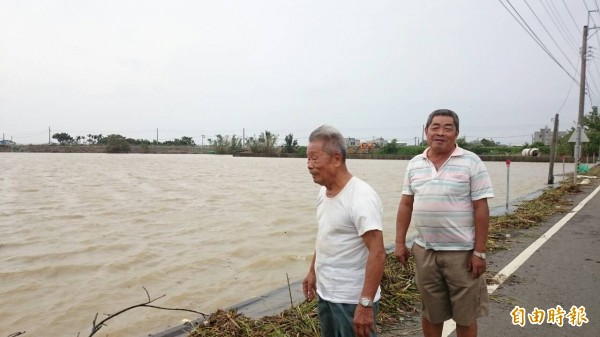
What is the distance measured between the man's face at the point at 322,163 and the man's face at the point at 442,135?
0.88 metres

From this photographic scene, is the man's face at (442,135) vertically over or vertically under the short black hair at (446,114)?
under

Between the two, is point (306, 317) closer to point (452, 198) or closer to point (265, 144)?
point (452, 198)

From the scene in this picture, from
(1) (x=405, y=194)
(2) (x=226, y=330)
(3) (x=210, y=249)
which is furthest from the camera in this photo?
(3) (x=210, y=249)

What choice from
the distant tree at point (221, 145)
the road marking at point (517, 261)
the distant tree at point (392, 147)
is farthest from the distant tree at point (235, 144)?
the road marking at point (517, 261)

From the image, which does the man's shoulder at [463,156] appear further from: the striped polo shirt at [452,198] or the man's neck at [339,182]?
the man's neck at [339,182]

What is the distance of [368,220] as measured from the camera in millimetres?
2037

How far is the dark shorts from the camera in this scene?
7.18 ft

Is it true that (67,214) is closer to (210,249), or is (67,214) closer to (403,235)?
(210,249)

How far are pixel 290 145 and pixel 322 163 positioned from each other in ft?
255

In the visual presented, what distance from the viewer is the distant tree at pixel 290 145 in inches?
3105

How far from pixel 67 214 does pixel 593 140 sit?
145ft

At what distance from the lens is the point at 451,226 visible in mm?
2746

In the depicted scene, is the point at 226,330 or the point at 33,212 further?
the point at 33,212

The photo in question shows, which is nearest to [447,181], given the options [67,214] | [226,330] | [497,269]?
[226,330]
